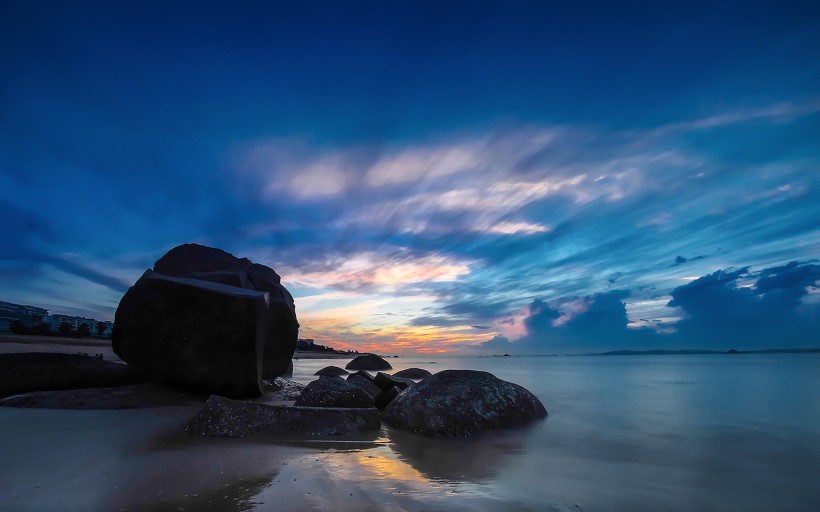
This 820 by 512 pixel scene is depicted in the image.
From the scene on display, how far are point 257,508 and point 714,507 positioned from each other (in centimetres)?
318

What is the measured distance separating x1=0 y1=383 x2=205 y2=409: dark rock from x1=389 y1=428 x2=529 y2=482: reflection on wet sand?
404cm

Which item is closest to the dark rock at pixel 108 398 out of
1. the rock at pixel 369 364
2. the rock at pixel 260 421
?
the rock at pixel 260 421

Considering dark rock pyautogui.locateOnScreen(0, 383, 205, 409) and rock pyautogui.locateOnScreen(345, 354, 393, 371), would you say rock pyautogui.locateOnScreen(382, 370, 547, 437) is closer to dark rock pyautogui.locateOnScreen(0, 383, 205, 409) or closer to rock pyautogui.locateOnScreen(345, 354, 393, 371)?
dark rock pyautogui.locateOnScreen(0, 383, 205, 409)

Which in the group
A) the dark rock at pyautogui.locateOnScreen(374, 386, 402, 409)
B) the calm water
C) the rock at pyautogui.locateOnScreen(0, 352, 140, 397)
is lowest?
the calm water

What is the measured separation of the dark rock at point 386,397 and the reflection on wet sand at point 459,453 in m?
2.14

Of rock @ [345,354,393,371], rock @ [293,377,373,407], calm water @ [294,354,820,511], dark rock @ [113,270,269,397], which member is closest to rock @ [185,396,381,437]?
calm water @ [294,354,820,511]

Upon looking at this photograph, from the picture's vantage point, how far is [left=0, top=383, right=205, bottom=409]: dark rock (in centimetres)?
618

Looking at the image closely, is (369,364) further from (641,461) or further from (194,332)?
(641,461)

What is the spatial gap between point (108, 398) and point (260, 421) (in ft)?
11.4

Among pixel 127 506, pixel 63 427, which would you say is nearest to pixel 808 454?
pixel 127 506

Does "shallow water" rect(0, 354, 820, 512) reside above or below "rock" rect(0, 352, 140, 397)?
below

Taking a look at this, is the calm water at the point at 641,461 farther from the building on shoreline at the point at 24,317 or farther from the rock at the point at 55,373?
the building on shoreline at the point at 24,317

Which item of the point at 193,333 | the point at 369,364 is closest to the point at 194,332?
the point at 193,333

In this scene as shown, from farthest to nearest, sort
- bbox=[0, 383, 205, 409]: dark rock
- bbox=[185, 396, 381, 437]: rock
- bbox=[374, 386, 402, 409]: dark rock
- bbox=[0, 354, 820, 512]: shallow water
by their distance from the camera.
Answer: bbox=[374, 386, 402, 409]: dark rock → bbox=[0, 383, 205, 409]: dark rock → bbox=[185, 396, 381, 437]: rock → bbox=[0, 354, 820, 512]: shallow water
